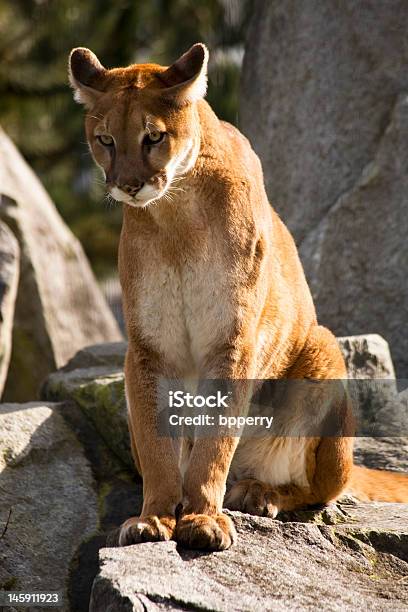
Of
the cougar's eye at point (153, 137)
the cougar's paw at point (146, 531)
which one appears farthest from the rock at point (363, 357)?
the cougar's paw at point (146, 531)

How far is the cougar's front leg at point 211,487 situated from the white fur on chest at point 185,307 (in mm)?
205

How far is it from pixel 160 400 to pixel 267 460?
0.95 metres

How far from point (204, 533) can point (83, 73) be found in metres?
2.88

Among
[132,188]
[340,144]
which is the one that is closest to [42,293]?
[340,144]

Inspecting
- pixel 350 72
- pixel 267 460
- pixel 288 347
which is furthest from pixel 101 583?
pixel 350 72

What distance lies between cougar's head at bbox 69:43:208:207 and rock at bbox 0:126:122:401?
16.9 ft

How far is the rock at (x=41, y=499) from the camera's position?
6.51 m

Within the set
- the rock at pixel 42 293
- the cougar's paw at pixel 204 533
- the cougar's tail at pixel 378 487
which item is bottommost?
the rock at pixel 42 293

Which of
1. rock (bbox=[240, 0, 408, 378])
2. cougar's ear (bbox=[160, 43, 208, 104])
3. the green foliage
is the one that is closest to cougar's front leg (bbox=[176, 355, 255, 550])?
cougar's ear (bbox=[160, 43, 208, 104])

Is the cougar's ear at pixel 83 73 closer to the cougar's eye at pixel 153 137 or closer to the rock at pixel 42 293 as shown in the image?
the cougar's eye at pixel 153 137

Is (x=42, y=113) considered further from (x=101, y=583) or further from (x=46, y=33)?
(x=101, y=583)

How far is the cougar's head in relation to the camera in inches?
232

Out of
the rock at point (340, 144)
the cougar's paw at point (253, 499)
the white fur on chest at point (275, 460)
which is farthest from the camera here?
the rock at point (340, 144)

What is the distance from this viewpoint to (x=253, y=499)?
21.2 feet
